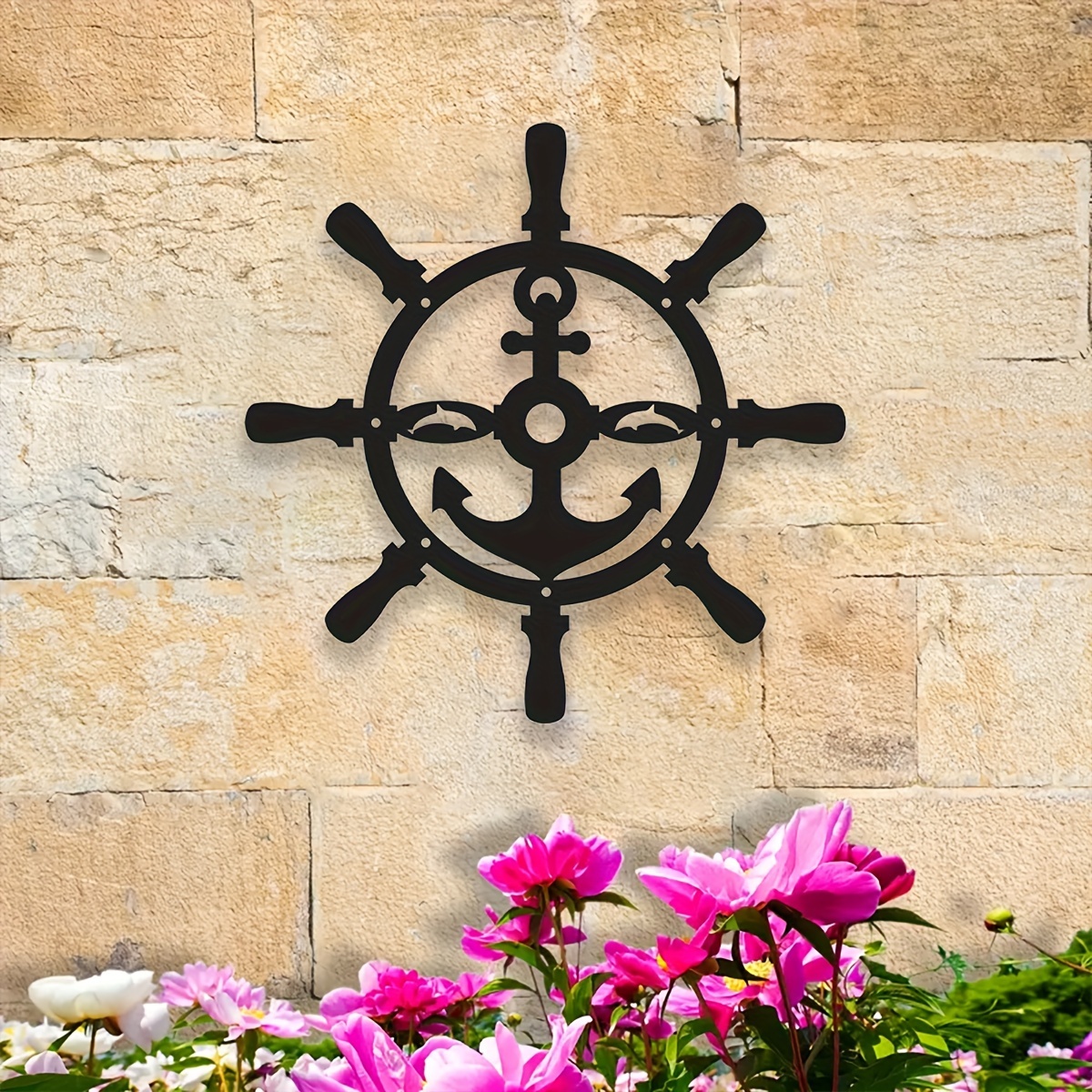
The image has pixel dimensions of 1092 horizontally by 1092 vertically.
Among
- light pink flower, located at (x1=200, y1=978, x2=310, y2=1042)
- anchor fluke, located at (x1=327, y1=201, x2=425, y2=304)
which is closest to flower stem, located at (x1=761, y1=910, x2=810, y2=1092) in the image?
light pink flower, located at (x1=200, y1=978, x2=310, y2=1042)

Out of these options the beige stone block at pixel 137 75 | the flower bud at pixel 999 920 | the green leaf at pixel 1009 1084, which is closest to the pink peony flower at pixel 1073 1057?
the flower bud at pixel 999 920

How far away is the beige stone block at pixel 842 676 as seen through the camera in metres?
1.84

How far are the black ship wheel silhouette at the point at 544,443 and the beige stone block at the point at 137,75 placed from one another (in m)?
0.27

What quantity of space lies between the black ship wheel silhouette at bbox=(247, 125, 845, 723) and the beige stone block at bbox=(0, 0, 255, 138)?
0.27 meters

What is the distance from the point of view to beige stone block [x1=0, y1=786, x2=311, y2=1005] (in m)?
1.82

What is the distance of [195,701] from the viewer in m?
Result: 1.83

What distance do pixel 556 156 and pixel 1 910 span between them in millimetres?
1369

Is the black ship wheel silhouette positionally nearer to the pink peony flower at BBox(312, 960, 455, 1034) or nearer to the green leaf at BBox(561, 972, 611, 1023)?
the pink peony flower at BBox(312, 960, 455, 1034)

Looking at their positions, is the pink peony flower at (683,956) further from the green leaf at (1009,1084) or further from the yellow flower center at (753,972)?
the green leaf at (1009,1084)

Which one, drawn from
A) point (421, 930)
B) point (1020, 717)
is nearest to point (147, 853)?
point (421, 930)

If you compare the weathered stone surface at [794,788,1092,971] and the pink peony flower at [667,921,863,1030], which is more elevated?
the pink peony flower at [667,921,863,1030]

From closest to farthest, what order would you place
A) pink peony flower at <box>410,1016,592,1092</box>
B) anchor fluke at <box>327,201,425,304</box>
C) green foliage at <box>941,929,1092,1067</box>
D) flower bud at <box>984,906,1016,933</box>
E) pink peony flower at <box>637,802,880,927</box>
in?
pink peony flower at <box>410,1016,592,1092</box>
pink peony flower at <box>637,802,880,927</box>
flower bud at <box>984,906,1016,933</box>
green foliage at <box>941,929,1092,1067</box>
anchor fluke at <box>327,201,425,304</box>

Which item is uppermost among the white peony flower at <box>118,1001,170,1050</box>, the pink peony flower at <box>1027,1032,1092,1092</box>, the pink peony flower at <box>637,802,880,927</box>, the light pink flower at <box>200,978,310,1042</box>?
the pink peony flower at <box>637,802,880,927</box>

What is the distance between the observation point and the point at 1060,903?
186 cm
